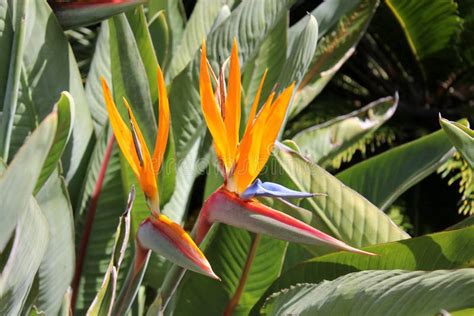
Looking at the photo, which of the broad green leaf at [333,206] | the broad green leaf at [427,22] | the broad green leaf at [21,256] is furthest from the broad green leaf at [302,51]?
the broad green leaf at [427,22]

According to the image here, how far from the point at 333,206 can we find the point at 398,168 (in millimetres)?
241

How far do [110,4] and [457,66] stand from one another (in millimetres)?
1414

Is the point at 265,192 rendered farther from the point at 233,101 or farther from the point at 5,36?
the point at 5,36

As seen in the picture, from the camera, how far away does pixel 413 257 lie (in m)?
1.04

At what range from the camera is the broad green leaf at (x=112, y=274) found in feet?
2.80

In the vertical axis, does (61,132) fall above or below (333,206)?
above

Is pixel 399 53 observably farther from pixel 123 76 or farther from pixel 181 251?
pixel 181 251

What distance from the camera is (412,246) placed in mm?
1026

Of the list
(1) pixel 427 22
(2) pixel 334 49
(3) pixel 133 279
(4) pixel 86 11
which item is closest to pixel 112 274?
(3) pixel 133 279

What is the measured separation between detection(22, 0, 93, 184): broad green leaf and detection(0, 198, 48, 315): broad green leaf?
1.27ft

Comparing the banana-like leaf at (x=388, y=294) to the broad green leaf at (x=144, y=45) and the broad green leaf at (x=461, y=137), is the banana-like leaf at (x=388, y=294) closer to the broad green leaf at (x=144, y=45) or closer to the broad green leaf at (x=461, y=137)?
the broad green leaf at (x=461, y=137)

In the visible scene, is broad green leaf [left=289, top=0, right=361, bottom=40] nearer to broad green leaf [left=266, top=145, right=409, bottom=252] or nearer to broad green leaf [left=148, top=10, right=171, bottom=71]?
broad green leaf [left=148, top=10, right=171, bottom=71]

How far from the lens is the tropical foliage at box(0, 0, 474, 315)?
794mm

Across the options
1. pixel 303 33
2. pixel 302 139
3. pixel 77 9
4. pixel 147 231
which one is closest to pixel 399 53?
pixel 302 139
